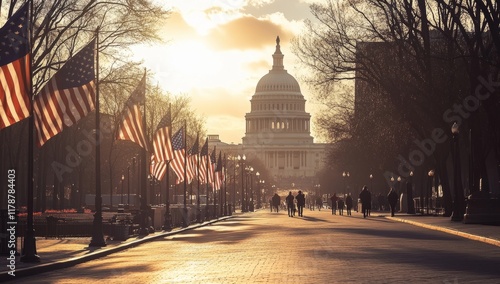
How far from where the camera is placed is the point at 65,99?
31.7 m

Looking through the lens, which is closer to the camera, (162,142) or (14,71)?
(14,71)

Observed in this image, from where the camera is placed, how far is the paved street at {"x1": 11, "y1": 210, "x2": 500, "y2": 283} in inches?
856

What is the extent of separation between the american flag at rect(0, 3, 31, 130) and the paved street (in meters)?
3.91

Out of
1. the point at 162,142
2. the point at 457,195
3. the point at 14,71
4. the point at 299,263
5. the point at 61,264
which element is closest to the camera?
the point at 299,263

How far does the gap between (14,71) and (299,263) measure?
25.9ft

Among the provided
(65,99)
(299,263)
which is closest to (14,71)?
(65,99)

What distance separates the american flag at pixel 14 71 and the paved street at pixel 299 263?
3.91 metres

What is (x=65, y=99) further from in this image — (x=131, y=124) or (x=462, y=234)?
(x=462, y=234)

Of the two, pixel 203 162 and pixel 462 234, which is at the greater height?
pixel 203 162

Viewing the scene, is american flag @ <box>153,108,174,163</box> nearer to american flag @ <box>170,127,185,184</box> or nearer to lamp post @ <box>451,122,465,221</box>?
american flag @ <box>170,127,185,184</box>

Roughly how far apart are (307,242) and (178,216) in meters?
24.3

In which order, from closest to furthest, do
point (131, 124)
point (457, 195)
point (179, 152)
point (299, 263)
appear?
point (299, 263)
point (131, 124)
point (457, 195)
point (179, 152)

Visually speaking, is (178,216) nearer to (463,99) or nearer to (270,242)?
(463,99)

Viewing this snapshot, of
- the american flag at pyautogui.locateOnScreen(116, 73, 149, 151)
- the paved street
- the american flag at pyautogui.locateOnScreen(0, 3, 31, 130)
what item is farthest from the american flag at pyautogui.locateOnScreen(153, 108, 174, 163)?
the american flag at pyautogui.locateOnScreen(0, 3, 31, 130)
